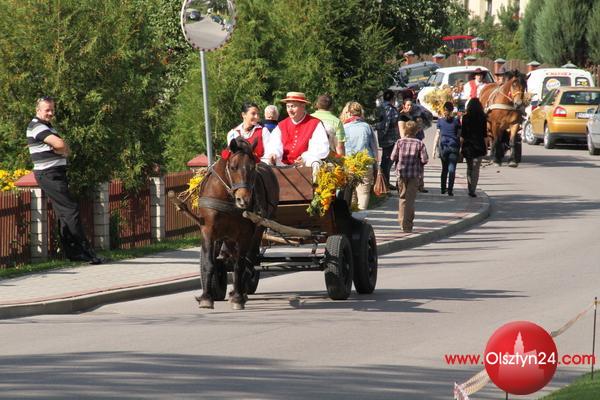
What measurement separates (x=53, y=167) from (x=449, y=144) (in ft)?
40.3

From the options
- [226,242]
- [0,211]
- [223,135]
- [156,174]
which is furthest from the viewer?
[223,135]

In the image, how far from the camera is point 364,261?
15852 millimetres

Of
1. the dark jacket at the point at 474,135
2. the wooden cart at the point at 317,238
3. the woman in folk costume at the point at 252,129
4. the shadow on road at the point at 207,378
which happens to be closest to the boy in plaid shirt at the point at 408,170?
the dark jacket at the point at 474,135

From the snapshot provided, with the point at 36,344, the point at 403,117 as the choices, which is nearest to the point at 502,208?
the point at 403,117

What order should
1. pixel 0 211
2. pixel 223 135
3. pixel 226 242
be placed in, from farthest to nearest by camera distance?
A: pixel 223 135 → pixel 0 211 → pixel 226 242

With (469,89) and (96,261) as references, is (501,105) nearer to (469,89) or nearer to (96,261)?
(469,89)

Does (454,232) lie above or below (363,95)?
below

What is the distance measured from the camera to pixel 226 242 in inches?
582

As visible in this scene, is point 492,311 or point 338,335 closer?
point 338,335

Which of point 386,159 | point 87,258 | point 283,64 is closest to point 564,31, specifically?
point 386,159

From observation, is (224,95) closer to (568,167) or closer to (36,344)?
(36,344)

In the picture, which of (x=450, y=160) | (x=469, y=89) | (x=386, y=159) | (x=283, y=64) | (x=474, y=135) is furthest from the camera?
(x=469, y=89)

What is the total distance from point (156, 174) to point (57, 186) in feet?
12.2

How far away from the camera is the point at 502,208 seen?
2834 cm
